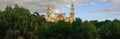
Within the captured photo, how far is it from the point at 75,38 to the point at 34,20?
6618mm

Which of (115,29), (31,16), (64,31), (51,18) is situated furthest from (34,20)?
(51,18)

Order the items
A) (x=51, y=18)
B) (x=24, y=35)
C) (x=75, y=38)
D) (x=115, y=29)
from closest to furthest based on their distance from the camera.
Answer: (x=24, y=35), (x=75, y=38), (x=115, y=29), (x=51, y=18)

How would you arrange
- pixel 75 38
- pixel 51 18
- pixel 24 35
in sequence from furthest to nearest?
1. pixel 51 18
2. pixel 75 38
3. pixel 24 35

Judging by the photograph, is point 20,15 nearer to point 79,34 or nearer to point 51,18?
point 79,34

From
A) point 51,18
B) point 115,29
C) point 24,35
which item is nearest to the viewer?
point 24,35

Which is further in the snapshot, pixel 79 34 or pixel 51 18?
pixel 51 18

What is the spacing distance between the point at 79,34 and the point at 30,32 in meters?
7.83

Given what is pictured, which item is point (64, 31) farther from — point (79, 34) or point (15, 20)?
point (15, 20)

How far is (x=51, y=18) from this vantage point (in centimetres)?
14250

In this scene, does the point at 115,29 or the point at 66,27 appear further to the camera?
the point at 115,29

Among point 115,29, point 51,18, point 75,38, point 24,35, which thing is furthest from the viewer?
point 51,18

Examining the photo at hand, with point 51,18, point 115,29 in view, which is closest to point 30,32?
point 115,29

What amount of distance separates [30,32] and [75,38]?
7.57 metres

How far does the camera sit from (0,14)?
65250mm
